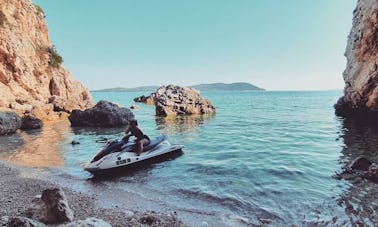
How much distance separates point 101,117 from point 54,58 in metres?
18.5

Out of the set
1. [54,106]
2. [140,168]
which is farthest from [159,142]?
[54,106]

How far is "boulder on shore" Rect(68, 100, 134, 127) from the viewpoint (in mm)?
25547

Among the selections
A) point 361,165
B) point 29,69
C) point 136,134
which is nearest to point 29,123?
point 29,69

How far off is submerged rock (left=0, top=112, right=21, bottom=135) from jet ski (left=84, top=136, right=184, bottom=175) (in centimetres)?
1283

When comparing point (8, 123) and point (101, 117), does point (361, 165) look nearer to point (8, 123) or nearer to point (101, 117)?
point (101, 117)

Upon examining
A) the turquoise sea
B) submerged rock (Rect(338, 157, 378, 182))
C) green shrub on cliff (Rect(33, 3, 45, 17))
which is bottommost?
the turquoise sea

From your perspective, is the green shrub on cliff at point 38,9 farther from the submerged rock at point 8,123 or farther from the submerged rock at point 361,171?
the submerged rock at point 361,171

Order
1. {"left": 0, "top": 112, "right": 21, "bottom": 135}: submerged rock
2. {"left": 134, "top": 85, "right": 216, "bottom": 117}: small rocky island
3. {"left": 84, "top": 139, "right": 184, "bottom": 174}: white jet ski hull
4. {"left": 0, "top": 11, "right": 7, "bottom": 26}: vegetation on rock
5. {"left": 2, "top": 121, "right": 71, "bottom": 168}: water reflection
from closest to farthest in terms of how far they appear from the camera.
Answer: {"left": 84, "top": 139, "right": 184, "bottom": 174}: white jet ski hull
{"left": 2, "top": 121, "right": 71, "bottom": 168}: water reflection
{"left": 0, "top": 112, "right": 21, "bottom": 135}: submerged rock
{"left": 0, "top": 11, "right": 7, "bottom": 26}: vegetation on rock
{"left": 134, "top": 85, "right": 216, "bottom": 117}: small rocky island

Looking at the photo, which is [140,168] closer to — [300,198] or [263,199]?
[263,199]

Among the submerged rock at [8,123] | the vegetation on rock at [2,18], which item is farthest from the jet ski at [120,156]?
the vegetation on rock at [2,18]

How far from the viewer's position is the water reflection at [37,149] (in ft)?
39.7

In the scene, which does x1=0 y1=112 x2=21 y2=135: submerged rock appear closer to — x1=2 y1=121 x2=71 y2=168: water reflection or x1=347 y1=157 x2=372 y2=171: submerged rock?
x1=2 y1=121 x2=71 y2=168: water reflection

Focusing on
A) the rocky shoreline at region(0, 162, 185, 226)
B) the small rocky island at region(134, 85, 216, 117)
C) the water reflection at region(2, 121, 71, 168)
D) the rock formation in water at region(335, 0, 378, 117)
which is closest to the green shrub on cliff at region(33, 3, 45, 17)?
the small rocky island at region(134, 85, 216, 117)

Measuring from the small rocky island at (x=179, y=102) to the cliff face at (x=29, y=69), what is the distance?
10445mm
